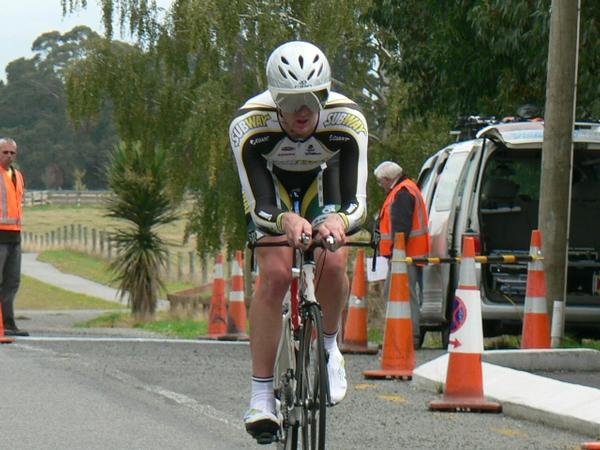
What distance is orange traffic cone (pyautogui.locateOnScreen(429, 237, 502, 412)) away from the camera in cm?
1006

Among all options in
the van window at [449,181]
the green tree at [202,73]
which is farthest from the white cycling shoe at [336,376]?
the green tree at [202,73]

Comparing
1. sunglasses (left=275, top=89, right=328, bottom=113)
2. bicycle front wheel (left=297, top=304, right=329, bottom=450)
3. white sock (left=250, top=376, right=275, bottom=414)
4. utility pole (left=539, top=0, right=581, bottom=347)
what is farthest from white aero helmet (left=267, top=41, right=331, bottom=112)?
utility pole (left=539, top=0, right=581, bottom=347)

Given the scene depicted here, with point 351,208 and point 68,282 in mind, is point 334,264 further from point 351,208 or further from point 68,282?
point 68,282

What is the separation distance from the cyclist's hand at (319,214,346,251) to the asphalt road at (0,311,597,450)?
5.91 feet

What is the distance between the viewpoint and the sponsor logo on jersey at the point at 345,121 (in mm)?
7215

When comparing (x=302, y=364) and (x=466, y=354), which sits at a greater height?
(x=302, y=364)

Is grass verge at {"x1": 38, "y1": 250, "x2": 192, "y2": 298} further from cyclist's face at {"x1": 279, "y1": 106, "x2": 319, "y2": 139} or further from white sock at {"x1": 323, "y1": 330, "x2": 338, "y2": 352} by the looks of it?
cyclist's face at {"x1": 279, "y1": 106, "x2": 319, "y2": 139}

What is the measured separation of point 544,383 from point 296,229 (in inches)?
157

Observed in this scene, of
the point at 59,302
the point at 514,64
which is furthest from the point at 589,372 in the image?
the point at 59,302

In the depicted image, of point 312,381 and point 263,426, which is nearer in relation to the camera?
point 312,381

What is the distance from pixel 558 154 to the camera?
562 inches

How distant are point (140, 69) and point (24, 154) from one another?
8896 centimetres

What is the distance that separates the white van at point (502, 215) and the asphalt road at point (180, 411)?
1.17 m

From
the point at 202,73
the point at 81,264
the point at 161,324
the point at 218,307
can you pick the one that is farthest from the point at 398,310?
the point at 81,264
